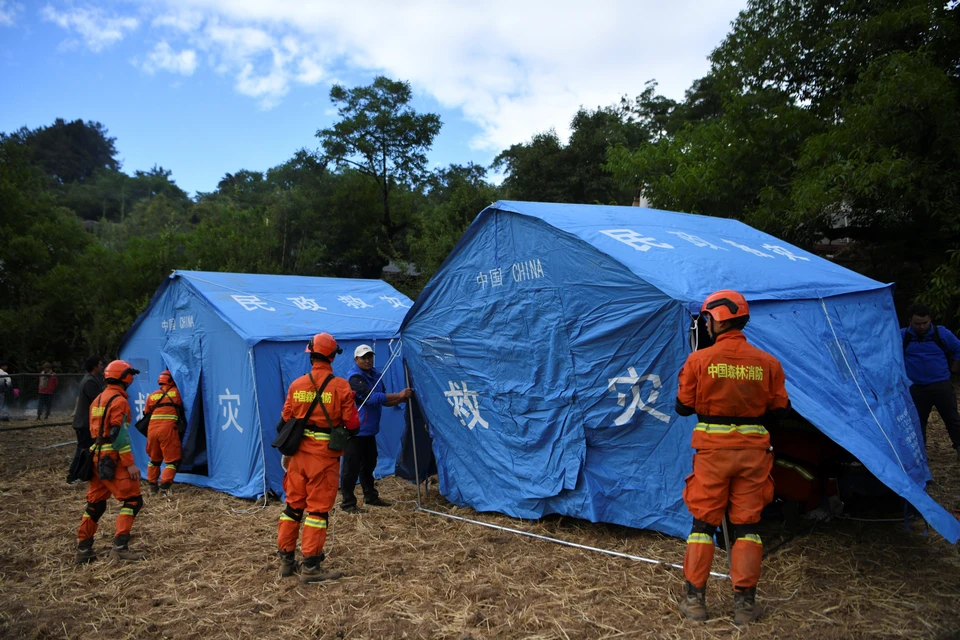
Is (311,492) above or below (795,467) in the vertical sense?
below

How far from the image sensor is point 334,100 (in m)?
25.4

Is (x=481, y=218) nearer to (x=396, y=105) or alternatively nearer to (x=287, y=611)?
(x=287, y=611)

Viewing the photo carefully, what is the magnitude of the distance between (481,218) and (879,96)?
820cm

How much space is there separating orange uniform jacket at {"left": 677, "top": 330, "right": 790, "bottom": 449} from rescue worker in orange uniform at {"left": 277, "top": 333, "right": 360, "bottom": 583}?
7.68 feet

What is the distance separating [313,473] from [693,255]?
3403 millimetres

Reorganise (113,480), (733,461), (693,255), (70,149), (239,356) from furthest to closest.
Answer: (70,149) < (239,356) < (693,255) < (113,480) < (733,461)

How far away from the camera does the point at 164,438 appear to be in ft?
26.7

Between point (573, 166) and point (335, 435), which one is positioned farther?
point (573, 166)

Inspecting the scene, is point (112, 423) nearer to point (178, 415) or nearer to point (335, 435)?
point (335, 435)

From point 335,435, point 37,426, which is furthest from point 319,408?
point 37,426

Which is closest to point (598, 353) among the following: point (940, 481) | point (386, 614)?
point (386, 614)

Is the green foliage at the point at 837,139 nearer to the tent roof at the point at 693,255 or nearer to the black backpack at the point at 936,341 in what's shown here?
the black backpack at the point at 936,341

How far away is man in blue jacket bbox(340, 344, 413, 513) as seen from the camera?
6.59 meters

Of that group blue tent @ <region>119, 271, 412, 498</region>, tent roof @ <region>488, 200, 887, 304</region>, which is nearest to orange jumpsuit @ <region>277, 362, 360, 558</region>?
tent roof @ <region>488, 200, 887, 304</region>
